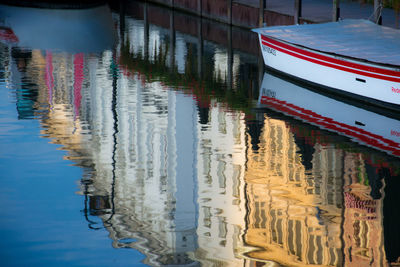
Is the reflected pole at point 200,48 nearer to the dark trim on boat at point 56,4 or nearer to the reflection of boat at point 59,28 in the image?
the reflection of boat at point 59,28

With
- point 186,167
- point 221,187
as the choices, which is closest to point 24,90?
point 186,167

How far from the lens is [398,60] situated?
1906cm

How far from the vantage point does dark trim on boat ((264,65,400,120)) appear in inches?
750

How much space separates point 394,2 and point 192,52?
6.66 metres

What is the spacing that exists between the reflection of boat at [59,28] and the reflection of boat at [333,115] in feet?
29.8

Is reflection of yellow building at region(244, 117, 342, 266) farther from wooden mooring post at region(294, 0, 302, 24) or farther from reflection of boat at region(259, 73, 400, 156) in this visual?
wooden mooring post at region(294, 0, 302, 24)

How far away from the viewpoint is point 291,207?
40.6ft

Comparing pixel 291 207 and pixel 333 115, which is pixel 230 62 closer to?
pixel 333 115

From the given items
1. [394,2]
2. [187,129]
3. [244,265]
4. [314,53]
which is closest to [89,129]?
[187,129]

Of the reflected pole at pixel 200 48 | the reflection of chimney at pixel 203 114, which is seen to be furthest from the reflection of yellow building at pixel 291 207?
the reflected pole at pixel 200 48

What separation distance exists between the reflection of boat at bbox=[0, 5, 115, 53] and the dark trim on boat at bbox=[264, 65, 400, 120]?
8.33 meters

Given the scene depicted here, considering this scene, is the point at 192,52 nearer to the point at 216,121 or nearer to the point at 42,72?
the point at 42,72

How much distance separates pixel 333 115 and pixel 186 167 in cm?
512

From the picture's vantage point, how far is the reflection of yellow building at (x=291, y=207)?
10523mm
